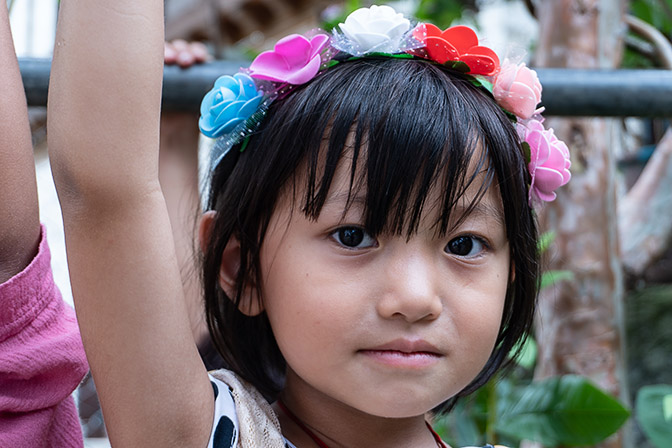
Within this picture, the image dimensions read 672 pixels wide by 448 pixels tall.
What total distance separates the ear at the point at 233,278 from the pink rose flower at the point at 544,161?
0.42 meters

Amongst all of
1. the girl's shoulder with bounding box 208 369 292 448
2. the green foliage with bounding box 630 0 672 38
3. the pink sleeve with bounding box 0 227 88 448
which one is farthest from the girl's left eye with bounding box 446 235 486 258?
the green foliage with bounding box 630 0 672 38

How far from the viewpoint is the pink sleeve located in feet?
2.67

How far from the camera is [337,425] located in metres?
1.07

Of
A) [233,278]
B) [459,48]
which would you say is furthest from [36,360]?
[459,48]

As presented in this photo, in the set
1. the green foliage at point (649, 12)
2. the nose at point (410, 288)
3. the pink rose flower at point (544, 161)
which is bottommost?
the green foliage at point (649, 12)

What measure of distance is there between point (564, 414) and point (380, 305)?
1080 mm

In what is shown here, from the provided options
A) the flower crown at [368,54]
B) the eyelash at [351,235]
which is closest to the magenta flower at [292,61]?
the flower crown at [368,54]

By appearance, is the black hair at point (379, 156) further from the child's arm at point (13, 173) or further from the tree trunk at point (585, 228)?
the tree trunk at point (585, 228)

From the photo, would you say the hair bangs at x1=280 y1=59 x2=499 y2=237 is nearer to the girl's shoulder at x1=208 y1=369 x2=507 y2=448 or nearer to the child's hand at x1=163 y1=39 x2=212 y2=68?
the girl's shoulder at x1=208 y1=369 x2=507 y2=448

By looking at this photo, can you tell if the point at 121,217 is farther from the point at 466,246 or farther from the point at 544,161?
the point at 544,161

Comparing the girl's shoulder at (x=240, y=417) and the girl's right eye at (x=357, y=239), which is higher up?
the girl's right eye at (x=357, y=239)

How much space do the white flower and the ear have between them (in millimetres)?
317

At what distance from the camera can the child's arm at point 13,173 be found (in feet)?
2.62

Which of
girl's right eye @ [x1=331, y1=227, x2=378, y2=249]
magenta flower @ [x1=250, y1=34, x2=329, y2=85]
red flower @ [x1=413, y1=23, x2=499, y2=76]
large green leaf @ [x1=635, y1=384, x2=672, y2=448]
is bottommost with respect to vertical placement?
large green leaf @ [x1=635, y1=384, x2=672, y2=448]
